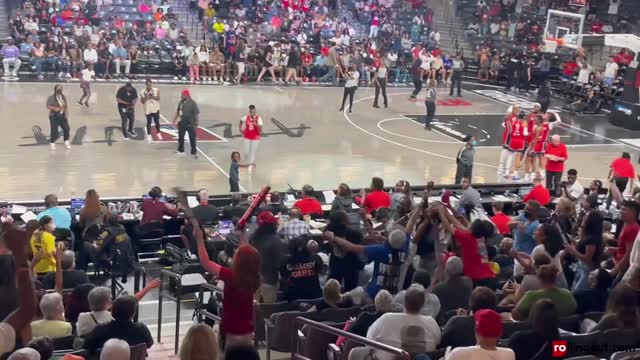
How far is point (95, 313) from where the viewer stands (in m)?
7.96

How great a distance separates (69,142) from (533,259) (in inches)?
542

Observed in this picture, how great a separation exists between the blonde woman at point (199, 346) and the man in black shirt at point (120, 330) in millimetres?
1453

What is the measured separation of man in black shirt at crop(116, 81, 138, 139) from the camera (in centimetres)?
2134

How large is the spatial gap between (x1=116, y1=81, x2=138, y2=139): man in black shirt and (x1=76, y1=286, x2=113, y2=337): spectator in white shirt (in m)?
13.9

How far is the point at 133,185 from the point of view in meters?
18.2

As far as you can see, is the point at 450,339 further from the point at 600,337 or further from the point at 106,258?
the point at 106,258

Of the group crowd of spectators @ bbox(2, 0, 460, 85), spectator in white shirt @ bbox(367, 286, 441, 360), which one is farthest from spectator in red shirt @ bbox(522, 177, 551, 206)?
crowd of spectators @ bbox(2, 0, 460, 85)

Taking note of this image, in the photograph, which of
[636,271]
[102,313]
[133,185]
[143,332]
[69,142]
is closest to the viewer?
[143,332]

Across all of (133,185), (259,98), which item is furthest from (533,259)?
(259,98)

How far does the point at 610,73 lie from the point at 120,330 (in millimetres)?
24752

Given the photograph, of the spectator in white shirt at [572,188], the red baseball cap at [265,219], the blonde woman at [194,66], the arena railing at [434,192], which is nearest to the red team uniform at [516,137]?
the arena railing at [434,192]

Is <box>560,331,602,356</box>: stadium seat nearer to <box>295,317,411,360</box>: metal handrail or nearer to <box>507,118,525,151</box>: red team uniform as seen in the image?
<box>295,317,411,360</box>: metal handrail

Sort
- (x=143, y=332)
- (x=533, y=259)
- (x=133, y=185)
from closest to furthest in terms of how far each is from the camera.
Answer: (x=143, y=332), (x=533, y=259), (x=133, y=185)

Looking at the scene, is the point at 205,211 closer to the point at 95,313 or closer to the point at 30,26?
the point at 95,313
